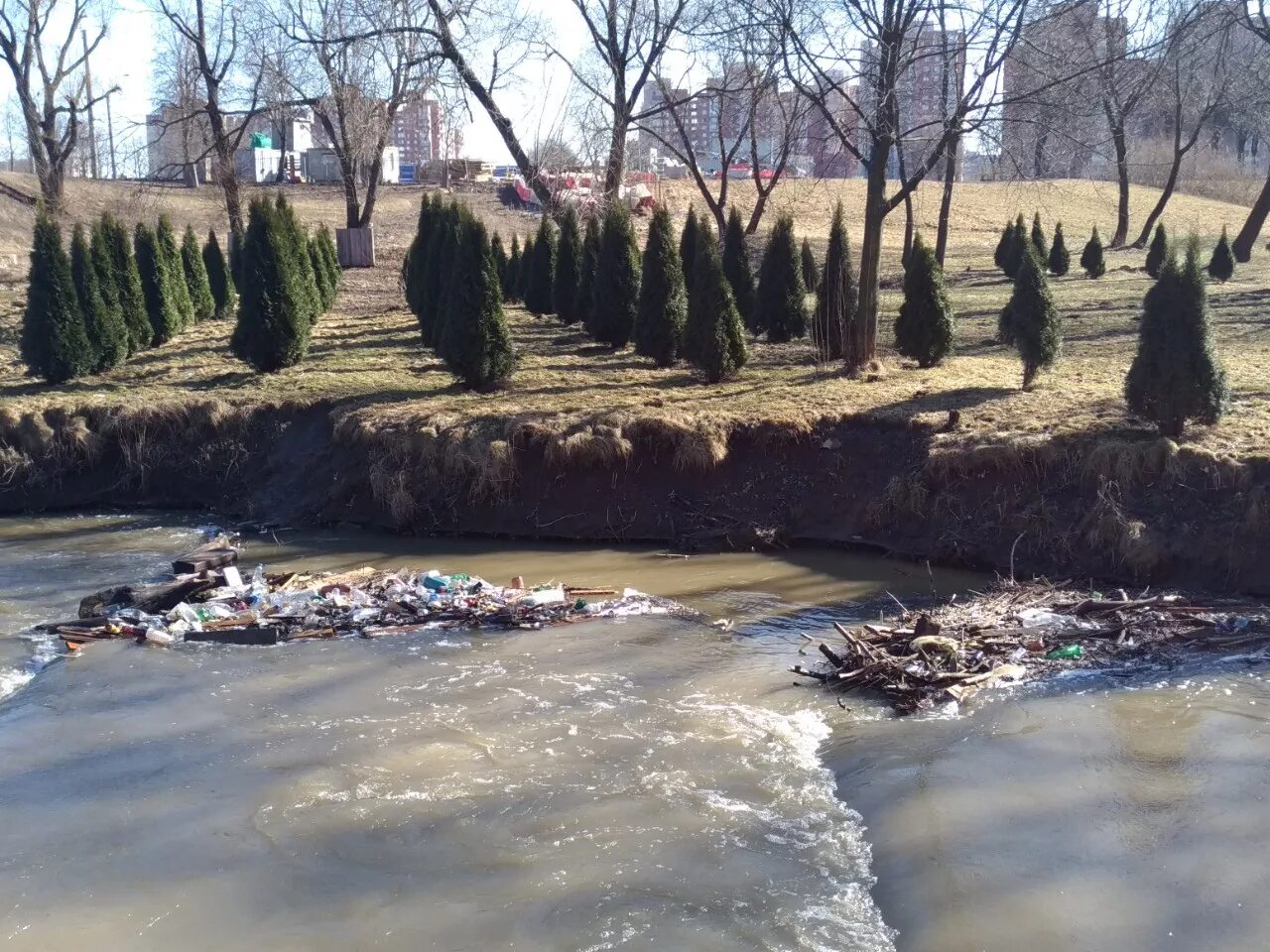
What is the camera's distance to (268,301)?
15.8 m

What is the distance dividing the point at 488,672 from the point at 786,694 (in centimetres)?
211

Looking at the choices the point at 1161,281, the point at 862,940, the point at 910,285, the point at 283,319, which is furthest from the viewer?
the point at 283,319

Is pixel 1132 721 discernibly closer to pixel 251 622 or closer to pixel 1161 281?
pixel 1161 281

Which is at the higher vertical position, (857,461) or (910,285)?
(910,285)

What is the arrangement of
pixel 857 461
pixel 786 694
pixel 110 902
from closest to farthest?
pixel 110 902 < pixel 786 694 < pixel 857 461

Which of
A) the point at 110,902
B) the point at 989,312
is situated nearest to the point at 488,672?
the point at 110,902

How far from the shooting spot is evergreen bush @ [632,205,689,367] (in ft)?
48.6

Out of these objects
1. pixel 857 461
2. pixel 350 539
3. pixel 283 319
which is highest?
pixel 283 319

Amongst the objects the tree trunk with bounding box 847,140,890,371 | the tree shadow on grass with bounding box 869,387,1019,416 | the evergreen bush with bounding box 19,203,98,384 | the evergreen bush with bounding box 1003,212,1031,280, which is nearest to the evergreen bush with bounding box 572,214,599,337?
the tree trunk with bounding box 847,140,890,371

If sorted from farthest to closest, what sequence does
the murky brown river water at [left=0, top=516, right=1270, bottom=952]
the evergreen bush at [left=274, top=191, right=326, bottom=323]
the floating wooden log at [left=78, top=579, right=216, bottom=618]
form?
the evergreen bush at [left=274, top=191, right=326, bottom=323] < the floating wooden log at [left=78, top=579, right=216, bottom=618] < the murky brown river water at [left=0, top=516, right=1270, bottom=952]

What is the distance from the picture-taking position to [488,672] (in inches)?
309

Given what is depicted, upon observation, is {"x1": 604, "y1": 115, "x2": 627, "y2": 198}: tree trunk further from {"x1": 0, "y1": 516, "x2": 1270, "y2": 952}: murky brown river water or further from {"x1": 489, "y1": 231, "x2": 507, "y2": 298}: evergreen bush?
{"x1": 0, "y1": 516, "x2": 1270, "y2": 952}: murky brown river water

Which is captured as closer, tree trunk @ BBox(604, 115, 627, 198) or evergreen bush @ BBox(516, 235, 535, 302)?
evergreen bush @ BBox(516, 235, 535, 302)

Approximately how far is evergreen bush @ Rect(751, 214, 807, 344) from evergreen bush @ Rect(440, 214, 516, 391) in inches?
177
